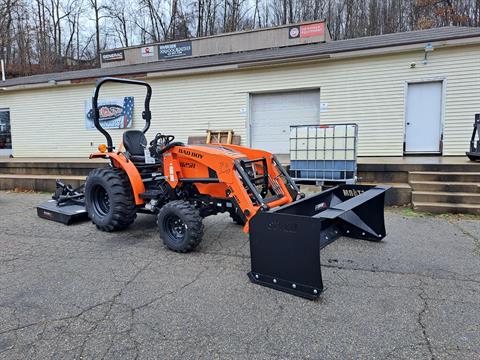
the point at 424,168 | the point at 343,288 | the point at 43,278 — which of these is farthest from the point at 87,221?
the point at 424,168

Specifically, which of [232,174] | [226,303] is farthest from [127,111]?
[226,303]

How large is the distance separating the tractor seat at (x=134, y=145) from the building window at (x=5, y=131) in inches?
515

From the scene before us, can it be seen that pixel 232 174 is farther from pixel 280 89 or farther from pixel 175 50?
pixel 175 50

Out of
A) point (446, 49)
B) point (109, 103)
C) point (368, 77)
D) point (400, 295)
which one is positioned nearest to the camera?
point (400, 295)

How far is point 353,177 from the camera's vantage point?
7.29 metres

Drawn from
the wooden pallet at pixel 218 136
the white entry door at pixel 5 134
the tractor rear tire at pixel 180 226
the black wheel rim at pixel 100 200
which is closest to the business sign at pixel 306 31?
the wooden pallet at pixel 218 136

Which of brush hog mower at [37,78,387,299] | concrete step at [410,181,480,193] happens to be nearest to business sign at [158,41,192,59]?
brush hog mower at [37,78,387,299]

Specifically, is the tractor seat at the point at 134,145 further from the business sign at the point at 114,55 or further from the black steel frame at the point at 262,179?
the business sign at the point at 114,55

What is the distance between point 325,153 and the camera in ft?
24.3

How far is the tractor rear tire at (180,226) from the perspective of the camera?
4047 millimetres

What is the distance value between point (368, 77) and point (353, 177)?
14.8ft

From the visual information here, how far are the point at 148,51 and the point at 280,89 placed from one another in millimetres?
9629

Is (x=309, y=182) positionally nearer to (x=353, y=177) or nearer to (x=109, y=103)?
(x=353, y=177)

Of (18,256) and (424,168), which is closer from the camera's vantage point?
(18,256)
